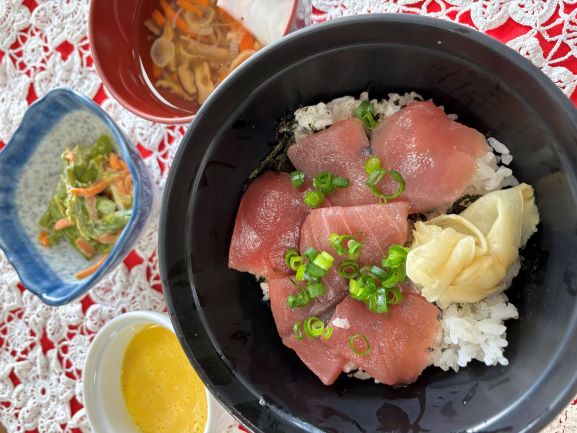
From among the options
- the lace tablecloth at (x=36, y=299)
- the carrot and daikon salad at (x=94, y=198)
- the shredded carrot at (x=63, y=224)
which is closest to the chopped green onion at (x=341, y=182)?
the lace tablecloth at (x=36, y=299)

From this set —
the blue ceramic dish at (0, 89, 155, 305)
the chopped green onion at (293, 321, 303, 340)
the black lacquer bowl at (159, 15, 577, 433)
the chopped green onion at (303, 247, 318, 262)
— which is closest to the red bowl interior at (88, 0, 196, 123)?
the blue ceramic dish at (0, 89, 155, 305)

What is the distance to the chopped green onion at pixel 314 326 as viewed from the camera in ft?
5.00

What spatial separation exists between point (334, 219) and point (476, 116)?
0.48 m

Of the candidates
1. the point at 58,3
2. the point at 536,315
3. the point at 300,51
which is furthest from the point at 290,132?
the point at 58,3

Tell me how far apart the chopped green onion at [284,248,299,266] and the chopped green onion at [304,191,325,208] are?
135mm

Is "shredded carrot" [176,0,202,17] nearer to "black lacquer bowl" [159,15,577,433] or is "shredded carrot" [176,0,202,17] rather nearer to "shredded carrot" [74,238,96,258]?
"black lacquer bowl" [159,15,577,433]

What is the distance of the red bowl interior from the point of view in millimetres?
1819

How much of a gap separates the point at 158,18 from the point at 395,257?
1.21 metres

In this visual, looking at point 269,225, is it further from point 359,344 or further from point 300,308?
point 359,344

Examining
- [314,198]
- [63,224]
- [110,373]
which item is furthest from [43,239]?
[314,198]

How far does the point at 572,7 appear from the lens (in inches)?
64.8

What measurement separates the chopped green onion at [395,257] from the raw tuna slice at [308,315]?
166 millimetres

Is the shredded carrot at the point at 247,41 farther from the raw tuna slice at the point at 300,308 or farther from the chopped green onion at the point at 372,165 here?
the raw tuna slice at the point at 300,308

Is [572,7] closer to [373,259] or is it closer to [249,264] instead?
[373,259]
